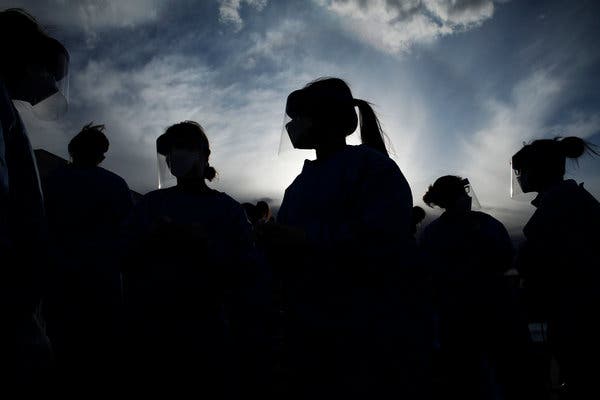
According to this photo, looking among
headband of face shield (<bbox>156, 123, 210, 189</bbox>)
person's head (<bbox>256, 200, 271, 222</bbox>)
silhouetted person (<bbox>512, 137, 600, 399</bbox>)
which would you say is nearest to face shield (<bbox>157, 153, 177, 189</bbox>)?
headband of face shield (<bbox>156, 123, 210, 189</bbox>)

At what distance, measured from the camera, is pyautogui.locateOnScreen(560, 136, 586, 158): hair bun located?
3096 mm

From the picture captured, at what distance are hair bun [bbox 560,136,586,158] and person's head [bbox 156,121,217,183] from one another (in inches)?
127

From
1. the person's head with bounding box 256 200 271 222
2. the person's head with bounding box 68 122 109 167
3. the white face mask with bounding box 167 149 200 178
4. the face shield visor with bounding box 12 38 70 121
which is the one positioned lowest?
the face shield visor with bounding box 12 38 70 121

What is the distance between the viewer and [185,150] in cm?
262

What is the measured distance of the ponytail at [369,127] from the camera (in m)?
1.82

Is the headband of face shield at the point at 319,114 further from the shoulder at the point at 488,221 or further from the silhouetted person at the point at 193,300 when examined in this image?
the shoulder at the point at 488,221

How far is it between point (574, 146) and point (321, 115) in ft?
9.21

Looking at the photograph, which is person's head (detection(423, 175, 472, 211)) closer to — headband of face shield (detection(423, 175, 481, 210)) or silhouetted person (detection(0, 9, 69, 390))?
headband of face shield (detection(423, 175, 481, 210))

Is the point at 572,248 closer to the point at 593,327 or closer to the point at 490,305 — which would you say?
the point at 593,327

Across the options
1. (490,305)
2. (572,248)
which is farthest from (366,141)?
(490,305)

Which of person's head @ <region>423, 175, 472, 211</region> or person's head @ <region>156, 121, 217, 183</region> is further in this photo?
person's head @ <region>423, 175, 472, 211</region>

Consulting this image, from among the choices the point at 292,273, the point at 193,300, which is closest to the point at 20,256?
the point at 292,273

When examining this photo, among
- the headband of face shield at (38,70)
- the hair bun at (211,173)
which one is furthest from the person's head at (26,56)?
the hair bun at (211,173)

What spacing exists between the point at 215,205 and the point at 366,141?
129 cm
